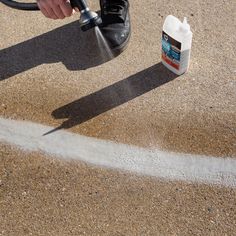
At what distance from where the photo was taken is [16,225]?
8.45ft

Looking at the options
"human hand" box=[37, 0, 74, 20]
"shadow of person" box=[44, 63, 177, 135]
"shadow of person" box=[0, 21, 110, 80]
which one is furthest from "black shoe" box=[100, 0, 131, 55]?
"human hand" box=[37, 0, 74, 20]

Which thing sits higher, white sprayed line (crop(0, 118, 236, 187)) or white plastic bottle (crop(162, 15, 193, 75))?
white plastic bottle (crop(162, 15, 193, 75))

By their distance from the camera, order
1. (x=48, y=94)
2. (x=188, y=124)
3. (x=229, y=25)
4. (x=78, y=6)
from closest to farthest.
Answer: (x=78, y=6), (x=188, y=124), (x=48, y=94), (x=229, y=25)

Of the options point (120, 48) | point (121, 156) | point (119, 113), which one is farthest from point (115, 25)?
point (121, 156)

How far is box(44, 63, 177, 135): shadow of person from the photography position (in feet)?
9.97

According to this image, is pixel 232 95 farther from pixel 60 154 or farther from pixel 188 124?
pixel 60 154

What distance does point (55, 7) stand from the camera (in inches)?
89.0

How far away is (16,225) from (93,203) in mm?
440

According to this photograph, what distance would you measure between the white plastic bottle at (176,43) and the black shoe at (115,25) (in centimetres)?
35

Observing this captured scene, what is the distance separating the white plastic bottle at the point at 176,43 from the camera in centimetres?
296

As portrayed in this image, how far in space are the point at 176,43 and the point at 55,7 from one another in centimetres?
98

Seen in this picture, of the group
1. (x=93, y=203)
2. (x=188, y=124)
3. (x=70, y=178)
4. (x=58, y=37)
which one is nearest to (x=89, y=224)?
(x=93, y=203)

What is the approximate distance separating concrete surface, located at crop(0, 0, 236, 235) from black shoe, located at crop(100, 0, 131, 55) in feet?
0.31

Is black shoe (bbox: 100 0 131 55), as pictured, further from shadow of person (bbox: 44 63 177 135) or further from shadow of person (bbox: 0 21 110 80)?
shadow of person (bbox: 44 63 177 135)
